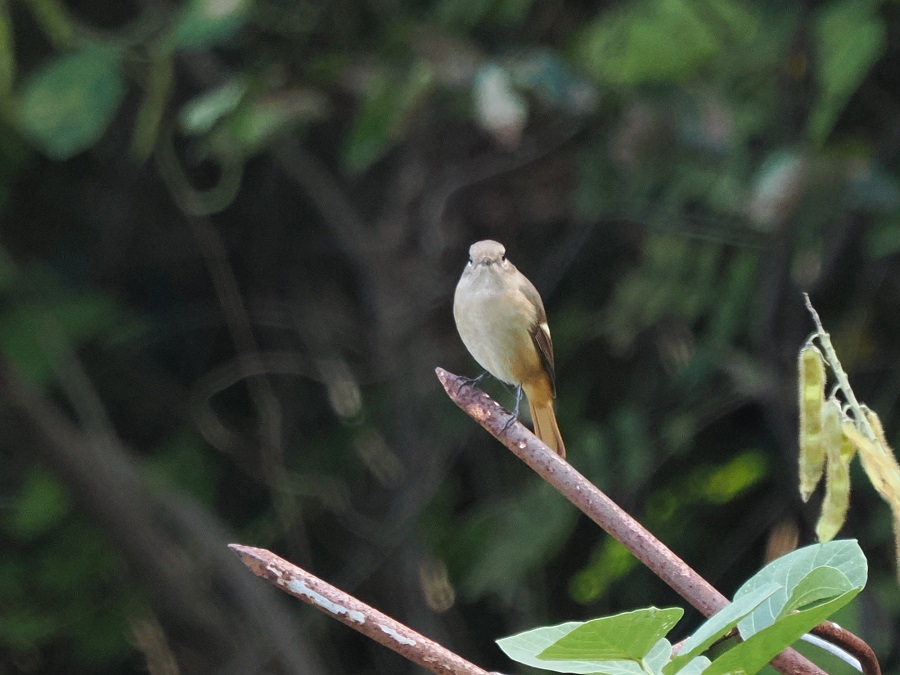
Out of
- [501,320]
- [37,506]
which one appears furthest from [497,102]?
[37,506]

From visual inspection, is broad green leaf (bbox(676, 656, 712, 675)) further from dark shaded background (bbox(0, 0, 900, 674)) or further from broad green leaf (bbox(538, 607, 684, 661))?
dark shaded background (bbox(0, 0, 900, 674))

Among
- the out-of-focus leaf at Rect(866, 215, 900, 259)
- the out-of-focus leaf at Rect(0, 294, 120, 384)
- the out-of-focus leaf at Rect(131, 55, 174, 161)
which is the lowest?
the out-of-focus leaf at Rect(0, 294, 120, 384)

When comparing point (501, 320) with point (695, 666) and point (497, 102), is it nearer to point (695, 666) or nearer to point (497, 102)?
point (497, 102)

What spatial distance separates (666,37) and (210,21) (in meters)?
1.08

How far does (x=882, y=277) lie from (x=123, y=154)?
2.66 metres

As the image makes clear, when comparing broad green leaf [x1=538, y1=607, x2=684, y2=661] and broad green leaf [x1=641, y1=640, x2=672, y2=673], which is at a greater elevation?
broad green leaf [x1=538, y1=607, x2=684, y2=661]

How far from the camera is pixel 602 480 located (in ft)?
11.3

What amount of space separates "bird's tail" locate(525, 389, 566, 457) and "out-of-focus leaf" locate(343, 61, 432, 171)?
770 mm

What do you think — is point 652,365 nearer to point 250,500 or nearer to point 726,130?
point 726,130

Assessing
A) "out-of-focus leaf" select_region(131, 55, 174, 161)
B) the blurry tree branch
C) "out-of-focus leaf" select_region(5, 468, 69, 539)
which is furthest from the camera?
"out-of-focus leaf" select_region(5, 468, 69, 539)

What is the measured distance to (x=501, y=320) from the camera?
8.76ft

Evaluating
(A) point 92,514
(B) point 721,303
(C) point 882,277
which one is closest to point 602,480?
(B) point 721,303

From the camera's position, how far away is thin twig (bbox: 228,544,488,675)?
0.75m

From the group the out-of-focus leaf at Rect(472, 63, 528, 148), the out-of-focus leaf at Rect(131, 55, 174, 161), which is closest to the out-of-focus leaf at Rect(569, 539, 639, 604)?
the out-of-focus leaf at Rect(472, 63, 528, 148)
